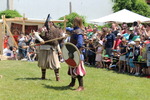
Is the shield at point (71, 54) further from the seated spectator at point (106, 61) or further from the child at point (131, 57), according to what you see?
the seated spectator at point (106, 61)

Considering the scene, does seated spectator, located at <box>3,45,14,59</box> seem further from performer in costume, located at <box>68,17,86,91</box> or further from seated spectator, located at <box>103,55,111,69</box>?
performer in costume, located at <box>68,17,86,91</box>

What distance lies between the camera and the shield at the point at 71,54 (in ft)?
24.0

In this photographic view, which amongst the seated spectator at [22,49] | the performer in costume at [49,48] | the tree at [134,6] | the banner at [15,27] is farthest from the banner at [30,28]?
the tree at [134,6]

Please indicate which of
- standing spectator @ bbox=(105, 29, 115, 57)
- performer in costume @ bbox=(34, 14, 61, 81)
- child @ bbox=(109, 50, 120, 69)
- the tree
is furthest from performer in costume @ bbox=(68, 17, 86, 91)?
the tree

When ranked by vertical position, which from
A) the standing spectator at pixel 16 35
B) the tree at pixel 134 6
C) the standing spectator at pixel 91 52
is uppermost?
the tree at pixel 134 6

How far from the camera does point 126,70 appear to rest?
11.8m

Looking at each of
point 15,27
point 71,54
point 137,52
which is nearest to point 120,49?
point 137,52

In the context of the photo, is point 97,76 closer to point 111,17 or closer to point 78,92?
point 78,92

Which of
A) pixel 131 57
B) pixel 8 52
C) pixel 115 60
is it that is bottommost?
pixel 8 52

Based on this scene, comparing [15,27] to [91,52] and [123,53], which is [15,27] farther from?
[123,53]

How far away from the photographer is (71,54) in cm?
751

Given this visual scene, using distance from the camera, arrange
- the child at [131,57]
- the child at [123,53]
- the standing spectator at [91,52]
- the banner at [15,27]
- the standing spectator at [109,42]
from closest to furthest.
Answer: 1. the child at [131,57]
2. the child at [123,53]
3. the standing spectator at [109,42]
4. the standing spectator at [91,52]
5. the banner at [15,27]

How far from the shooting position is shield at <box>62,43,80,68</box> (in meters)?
7.32

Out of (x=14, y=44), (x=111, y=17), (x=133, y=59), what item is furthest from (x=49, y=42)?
(x=14, y=44)
